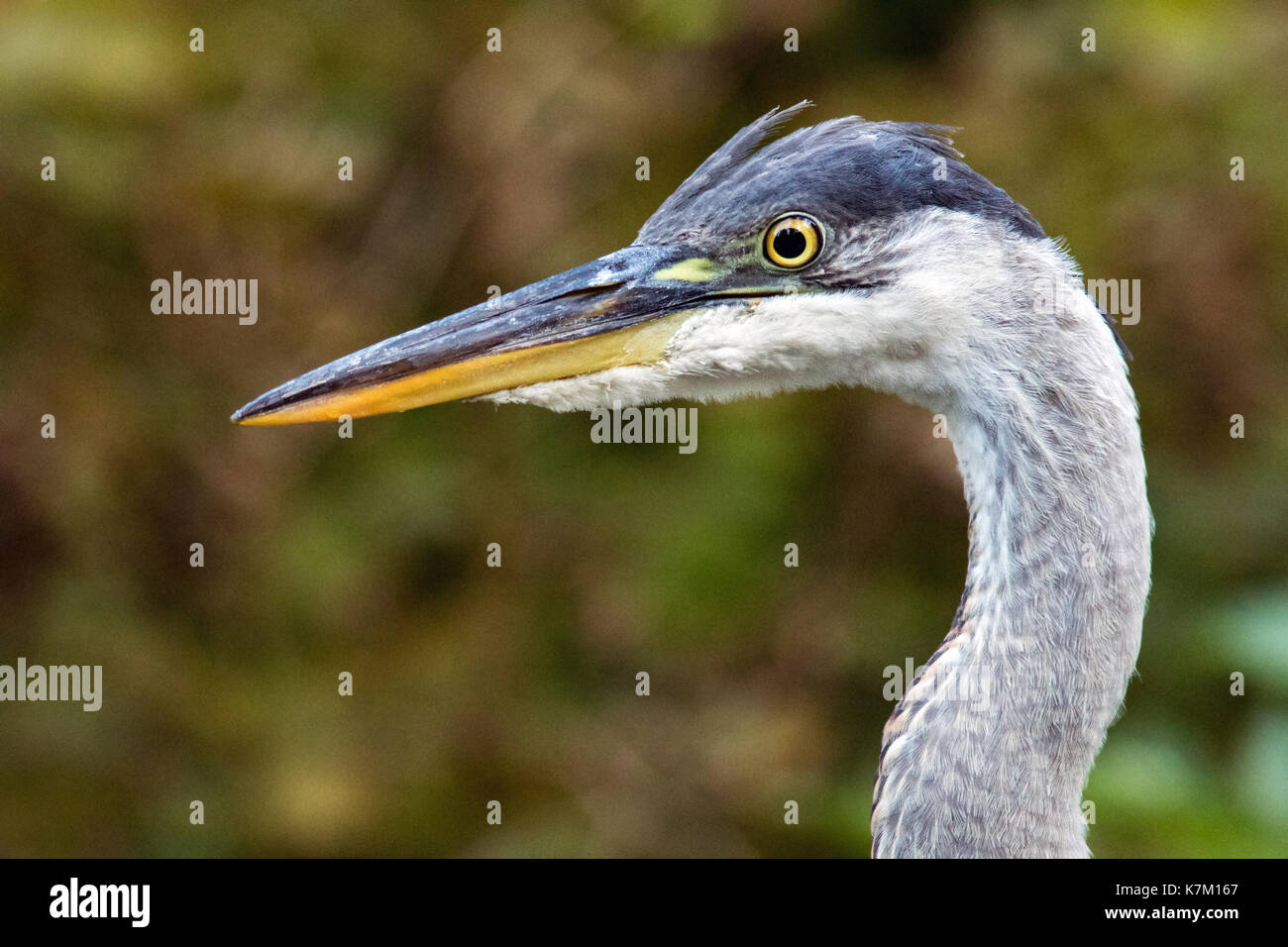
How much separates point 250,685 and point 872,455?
93.0 inches

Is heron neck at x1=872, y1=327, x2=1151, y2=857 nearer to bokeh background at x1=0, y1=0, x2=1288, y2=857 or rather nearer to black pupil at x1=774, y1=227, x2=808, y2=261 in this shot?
black pupil at x1=774, y1=227, x2=808, y2=261

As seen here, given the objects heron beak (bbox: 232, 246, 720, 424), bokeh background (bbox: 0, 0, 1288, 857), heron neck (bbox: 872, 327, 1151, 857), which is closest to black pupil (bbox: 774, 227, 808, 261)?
heron beak (bbox: 232, 246, 720, 424)

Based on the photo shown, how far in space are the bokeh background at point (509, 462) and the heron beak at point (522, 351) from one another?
2.08 m

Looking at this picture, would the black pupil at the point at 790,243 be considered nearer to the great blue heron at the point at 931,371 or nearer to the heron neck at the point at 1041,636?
the great blue heron at the point at 931,371

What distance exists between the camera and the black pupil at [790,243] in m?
2.42

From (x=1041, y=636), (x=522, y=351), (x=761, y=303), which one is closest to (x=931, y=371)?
→ (x=761, y=303)

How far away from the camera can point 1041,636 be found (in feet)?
7.27

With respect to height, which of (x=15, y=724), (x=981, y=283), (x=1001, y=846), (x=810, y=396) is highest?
(x=810, y=396)


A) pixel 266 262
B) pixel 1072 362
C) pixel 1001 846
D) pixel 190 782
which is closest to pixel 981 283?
pixel 1072 362

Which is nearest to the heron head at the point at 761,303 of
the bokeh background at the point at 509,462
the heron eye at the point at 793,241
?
the heron eye at the point at 793,241

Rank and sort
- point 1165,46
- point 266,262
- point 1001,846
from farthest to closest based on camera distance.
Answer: point 266,262, point 1165,46, point 1001,846

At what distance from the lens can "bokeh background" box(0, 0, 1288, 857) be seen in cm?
441

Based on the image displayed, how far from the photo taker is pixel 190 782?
14.5 ft

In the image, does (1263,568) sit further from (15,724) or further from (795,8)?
(15,724)
